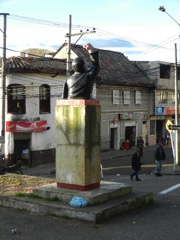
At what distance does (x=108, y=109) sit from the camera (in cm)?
3247

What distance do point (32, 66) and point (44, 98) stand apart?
242cm

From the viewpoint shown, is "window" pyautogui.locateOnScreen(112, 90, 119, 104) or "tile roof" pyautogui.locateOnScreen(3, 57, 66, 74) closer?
"tile roof" pyautogui.locateOnScreen(3, 57, 66, 74)

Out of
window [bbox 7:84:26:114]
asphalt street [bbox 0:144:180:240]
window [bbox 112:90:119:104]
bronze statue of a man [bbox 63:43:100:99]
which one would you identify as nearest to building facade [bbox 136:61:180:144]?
window [bbox 112:90:119:104]

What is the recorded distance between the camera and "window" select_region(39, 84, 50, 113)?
26.3 meters

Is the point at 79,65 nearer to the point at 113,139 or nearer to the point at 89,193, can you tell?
the point at 89,193

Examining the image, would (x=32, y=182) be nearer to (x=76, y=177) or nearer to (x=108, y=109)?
(x=76, y=177)

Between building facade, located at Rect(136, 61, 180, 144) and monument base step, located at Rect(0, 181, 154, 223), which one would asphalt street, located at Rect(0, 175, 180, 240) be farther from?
building facade, located at Rect(136, 61, 180, 144)

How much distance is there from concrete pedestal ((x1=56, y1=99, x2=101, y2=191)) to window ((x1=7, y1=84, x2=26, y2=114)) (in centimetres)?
1760

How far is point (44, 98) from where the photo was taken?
2659 cm

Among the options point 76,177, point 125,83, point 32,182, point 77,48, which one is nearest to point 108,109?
point 125,83

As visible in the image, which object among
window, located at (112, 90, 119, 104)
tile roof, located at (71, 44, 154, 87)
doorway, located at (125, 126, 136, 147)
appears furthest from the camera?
doorway, located at (125, 126, 136, 147)

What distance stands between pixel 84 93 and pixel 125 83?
25938 millimetres

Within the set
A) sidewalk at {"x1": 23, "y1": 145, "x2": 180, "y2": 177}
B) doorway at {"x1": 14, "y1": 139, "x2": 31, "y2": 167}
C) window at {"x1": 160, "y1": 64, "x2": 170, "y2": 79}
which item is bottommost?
sidewalk at {"x1": 23, "y1": 145, "x2": 180, "y2": 177}

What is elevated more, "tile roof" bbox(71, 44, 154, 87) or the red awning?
"tile roof" bbox(71, 44, 154, 87)
